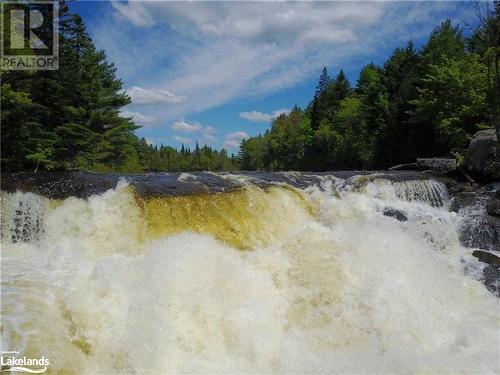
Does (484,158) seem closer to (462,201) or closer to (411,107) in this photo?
(462,201)

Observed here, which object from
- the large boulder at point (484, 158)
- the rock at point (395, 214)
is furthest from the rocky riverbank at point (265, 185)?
the large boulder at point (484, 158)

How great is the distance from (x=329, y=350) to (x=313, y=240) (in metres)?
2.90

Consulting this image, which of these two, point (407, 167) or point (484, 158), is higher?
point (484, 158)

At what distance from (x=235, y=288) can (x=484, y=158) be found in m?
12.0

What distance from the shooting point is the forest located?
1517 cm

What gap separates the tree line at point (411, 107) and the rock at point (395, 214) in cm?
595

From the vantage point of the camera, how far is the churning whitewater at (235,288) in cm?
553

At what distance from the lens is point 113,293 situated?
246 inches

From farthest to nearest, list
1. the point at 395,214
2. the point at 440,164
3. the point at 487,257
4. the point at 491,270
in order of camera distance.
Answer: the point at 440,164
the point at 395,214
the point at 487,257
the point at 491,270

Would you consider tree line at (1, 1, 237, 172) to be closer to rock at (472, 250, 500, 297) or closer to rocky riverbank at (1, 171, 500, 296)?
rocky riverbank at (1, 171, 500, 296)

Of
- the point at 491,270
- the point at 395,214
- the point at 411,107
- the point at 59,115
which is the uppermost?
the point at 411,107

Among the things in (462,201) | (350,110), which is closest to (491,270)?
(462,201)

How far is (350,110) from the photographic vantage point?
42500 millimetres

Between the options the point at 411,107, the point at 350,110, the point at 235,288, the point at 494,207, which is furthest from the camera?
the point at 350,110
